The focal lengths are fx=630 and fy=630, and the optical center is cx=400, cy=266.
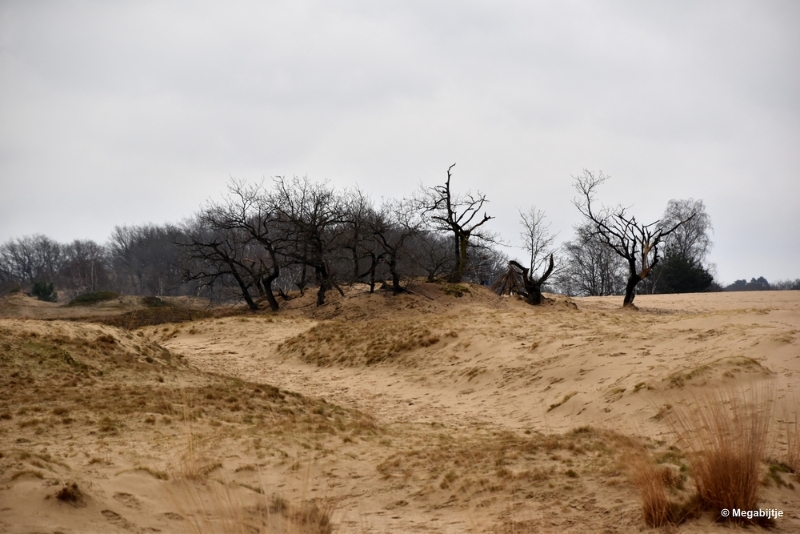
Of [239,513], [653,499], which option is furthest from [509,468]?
[239,513]

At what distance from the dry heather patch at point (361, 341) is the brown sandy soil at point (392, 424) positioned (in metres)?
0.09

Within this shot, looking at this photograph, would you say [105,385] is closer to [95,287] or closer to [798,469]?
[798,469]

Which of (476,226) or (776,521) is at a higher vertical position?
(476,226)

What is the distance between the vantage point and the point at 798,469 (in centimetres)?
497

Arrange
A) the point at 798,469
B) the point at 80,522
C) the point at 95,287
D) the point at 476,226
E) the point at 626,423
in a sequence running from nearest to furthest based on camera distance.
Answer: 1. the point at 80,522
2. the point at 798,469
3. the point at 626,423
4. the point at 476,226
5. the point at 95,287

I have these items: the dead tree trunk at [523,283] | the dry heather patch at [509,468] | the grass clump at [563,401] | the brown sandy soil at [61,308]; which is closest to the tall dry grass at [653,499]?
the dry heather patch at [509,468]

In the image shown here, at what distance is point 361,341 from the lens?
17266 mm

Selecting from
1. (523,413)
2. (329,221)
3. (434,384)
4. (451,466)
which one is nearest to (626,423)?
(523,413)

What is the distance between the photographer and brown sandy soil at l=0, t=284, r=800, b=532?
4.65 m

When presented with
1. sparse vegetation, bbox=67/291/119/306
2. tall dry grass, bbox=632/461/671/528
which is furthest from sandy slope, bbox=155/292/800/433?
sparse vegetation, bbox=67/291/119/306

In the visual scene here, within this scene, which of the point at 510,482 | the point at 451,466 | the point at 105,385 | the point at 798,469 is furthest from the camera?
Answer: the point at 105,385

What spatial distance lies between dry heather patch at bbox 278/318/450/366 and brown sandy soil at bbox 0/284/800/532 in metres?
0.09

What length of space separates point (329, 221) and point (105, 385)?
2091 cm

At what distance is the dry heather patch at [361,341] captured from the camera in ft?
52.1
